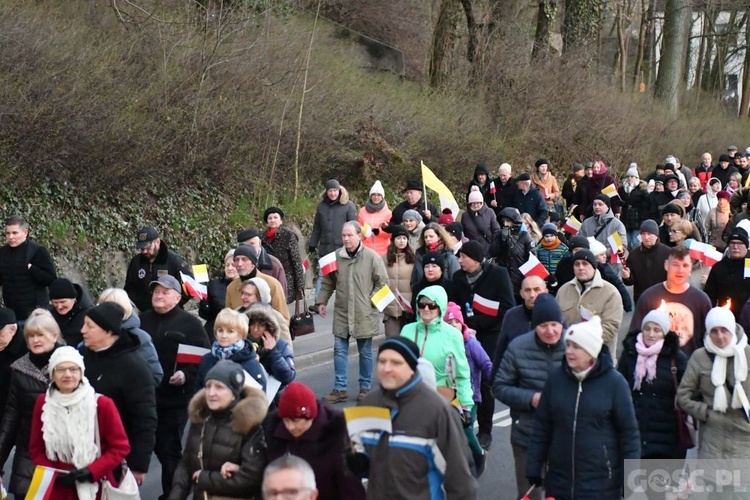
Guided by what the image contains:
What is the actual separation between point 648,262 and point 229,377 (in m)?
6.83

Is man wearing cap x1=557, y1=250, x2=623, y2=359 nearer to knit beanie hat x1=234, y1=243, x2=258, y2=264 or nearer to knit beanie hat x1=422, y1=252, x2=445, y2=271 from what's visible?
knit beanie hat x1=422, y1=252, x2=445, y2=271

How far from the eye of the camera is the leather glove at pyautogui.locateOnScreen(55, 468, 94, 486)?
21.4ft

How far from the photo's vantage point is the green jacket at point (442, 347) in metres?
8.23

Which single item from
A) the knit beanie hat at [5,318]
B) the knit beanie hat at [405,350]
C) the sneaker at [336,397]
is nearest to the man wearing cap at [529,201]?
the sneaker at [336,397]

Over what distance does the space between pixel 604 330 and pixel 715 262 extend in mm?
2803

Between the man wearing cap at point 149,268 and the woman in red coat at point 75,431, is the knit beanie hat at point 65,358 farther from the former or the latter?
the man wearing cap at point 149,268

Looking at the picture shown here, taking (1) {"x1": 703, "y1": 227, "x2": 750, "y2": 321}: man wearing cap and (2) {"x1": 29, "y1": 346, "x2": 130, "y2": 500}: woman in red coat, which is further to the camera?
(1) {"x1": 703, "y1": 227, "x2": 750, "y2": 321}: man wearing cap

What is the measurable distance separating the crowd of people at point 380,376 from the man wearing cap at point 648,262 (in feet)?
0.06

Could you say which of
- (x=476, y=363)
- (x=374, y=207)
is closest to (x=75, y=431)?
(x=476, y=363)

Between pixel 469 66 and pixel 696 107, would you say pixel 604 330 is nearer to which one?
pixel 469 66

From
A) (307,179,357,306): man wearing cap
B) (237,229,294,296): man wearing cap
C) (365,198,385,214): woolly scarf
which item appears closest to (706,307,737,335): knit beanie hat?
(237,229,294,296): man wearing cap

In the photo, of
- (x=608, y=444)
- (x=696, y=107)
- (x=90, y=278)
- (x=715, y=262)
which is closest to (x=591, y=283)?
(x=715, y=262)

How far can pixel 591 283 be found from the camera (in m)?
9.95

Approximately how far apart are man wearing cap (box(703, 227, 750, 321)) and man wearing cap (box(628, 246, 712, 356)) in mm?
1676
